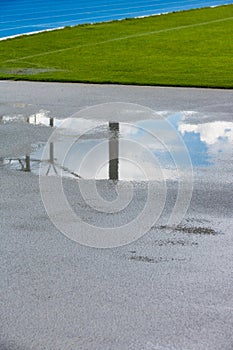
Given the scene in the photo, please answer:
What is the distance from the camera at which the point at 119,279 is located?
5547mm

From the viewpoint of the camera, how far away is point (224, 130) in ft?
32.9

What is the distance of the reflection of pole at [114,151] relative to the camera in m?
8.15

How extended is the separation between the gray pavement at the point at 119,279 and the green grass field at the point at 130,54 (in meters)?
6.08

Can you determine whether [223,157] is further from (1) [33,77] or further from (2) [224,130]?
(1) [33,77]

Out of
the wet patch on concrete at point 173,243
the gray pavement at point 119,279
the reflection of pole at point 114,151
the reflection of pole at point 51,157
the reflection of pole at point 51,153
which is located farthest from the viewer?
the reflection of pole at point 51,153

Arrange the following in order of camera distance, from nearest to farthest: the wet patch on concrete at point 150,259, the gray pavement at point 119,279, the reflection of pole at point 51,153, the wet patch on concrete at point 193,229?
the gray pavement at point 119,279, the wet patch on concrete at point 150,259, the wet patch on concrete at point 193,229, the reflection of pole at point 51,153

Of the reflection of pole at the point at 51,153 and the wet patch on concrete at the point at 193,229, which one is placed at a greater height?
Answer: the reflection of pole at the point at 51,153

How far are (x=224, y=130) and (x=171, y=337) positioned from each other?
5.62 meters

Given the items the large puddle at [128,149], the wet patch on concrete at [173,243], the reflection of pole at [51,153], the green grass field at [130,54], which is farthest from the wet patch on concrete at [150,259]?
the green grass field at [130,54]

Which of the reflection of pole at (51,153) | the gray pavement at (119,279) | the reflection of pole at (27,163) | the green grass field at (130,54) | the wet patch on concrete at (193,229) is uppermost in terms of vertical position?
the green grass field at (130,54)

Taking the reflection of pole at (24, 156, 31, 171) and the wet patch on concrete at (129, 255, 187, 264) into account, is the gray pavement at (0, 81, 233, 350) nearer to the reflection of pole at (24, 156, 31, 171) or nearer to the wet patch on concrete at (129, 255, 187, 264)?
the wet patch on concrete at (129, 255, 187, 264)

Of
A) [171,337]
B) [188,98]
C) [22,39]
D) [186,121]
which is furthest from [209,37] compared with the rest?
[171,337]

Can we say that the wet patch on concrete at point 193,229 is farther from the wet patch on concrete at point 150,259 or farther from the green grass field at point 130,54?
the green grass field at point 130,54

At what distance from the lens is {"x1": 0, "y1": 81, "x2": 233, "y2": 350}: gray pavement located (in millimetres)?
4727
